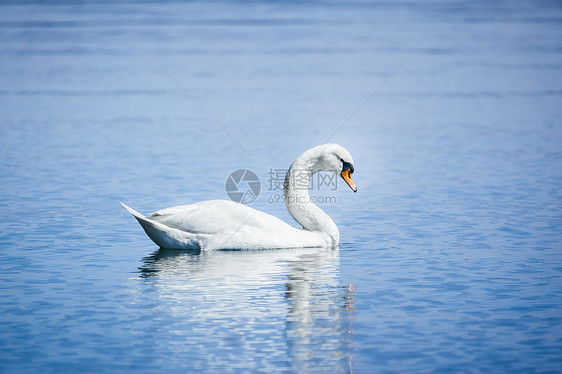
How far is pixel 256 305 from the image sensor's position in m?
9.02

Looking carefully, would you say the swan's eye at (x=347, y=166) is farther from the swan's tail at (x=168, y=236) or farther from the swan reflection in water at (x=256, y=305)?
the swan's tail at (x=168, y=236)

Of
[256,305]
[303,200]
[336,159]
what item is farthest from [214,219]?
[256,305]

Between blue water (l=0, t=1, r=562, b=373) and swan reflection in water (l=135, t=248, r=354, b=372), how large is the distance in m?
0.03

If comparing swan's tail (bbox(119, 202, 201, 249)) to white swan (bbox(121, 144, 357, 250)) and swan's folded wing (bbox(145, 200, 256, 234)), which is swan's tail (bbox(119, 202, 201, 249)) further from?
swan's folded wing (bbox(145, 200, 256, 234))

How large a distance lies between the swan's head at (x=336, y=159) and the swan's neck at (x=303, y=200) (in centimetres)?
13

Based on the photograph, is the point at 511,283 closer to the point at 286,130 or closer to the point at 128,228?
the point at 128,228

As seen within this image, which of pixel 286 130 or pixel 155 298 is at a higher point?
pixel 286 130

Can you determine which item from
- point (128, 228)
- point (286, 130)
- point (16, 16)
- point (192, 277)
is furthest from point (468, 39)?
point (192, 277)

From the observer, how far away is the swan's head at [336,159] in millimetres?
12383

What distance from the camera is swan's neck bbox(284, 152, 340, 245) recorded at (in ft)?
39.8

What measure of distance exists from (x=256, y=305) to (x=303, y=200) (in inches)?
137

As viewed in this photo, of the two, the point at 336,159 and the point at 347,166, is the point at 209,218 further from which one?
the point at 347,166

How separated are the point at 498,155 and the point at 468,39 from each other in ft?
69.9

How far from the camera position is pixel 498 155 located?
18.4 m
